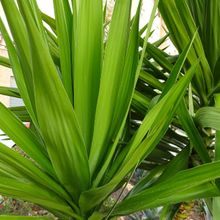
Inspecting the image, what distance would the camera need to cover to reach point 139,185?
1.96 ft

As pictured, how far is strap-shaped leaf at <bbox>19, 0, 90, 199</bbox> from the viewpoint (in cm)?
35

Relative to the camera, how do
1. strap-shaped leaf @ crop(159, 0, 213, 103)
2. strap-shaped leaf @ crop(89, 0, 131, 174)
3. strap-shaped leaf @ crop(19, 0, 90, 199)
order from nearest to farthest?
strap-shaped leaf @ crop(19, 0, 90, 199) → strap-shaped leaf @ crop(89, 0, 131, 174) → strap-shaped leaf @ crop(159, 0, 213, 103)

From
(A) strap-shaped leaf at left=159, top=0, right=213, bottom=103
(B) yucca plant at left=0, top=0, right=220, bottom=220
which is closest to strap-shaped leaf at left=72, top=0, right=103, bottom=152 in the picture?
(B) yucca plant at left=0, top=0, right=220, bottom=220

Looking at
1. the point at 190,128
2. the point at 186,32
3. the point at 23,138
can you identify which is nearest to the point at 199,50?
the point at 186,32

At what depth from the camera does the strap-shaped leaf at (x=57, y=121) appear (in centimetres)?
35

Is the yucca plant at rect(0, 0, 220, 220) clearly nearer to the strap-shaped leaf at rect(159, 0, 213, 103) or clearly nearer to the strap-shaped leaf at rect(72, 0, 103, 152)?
the strap-shaped leaf at rect(72, 0, 103, 152)

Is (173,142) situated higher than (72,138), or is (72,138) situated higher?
(72,138)

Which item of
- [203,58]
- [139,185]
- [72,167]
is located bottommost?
[139,185]

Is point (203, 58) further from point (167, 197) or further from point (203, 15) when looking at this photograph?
point (167, 197)

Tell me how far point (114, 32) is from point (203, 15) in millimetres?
341

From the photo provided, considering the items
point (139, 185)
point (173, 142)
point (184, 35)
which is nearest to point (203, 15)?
point (184, 35)

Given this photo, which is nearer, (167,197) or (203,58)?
(167,197)

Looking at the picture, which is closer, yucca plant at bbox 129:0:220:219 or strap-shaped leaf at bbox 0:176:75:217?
strap-shaped leaf at bbox 0:176:75:217

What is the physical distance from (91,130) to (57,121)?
0.36 ft
